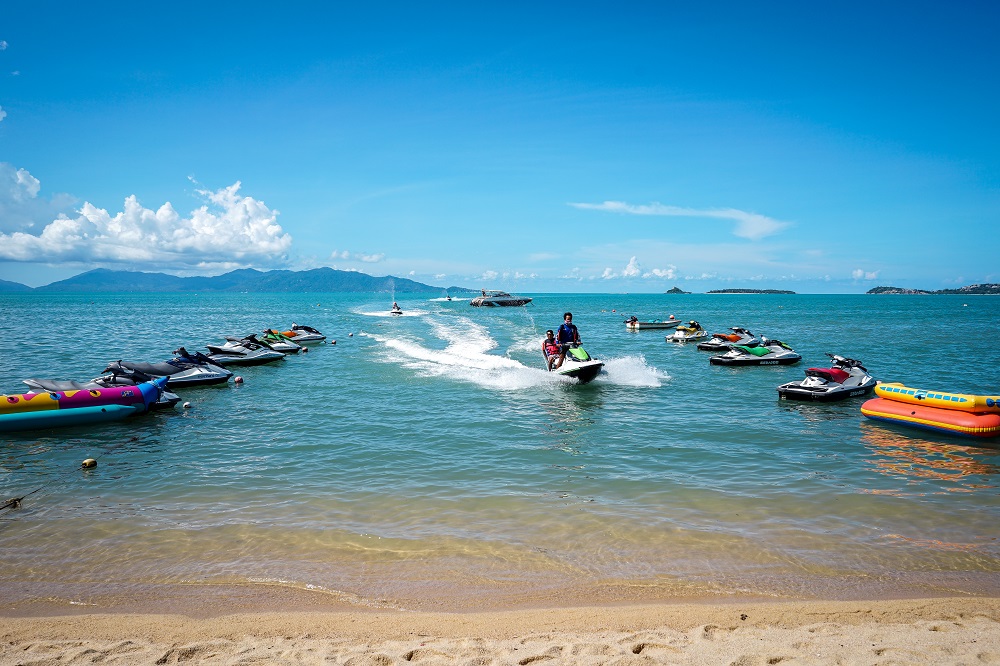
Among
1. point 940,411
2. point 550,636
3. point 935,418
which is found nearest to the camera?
point 550,636

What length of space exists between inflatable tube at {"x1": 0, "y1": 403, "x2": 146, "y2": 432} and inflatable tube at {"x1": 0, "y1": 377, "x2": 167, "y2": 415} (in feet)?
0.29

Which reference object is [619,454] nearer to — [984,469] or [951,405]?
[984,469]

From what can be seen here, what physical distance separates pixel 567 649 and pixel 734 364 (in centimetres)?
2359

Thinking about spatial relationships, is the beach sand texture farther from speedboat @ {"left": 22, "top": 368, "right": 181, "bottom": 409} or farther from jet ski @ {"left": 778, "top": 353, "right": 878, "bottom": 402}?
jet ski @ {"left": 778, "top": 353, "right": 878, "bottom": 402}

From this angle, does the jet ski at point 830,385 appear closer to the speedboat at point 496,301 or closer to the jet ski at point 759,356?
the jet ski at point 759,356

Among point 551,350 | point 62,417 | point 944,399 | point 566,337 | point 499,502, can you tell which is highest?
point 566,337

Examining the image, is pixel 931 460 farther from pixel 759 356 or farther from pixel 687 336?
pixel 687 336

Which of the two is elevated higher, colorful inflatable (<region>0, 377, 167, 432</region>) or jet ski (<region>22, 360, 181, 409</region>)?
jet ski (<region>22, 360, 181, 409</region>)

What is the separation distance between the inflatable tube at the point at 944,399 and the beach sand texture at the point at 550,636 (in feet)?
30.9

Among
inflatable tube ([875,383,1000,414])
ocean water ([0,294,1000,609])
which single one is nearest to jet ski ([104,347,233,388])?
ocean water ([0,294,1000,609])

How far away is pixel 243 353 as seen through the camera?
27.4 metres

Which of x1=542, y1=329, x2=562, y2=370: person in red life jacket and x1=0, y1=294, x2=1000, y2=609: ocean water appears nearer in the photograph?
x1=0, y1=294, x2=1000, y2=609: ocean water

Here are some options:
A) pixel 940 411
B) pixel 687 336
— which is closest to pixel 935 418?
pixel 940 411

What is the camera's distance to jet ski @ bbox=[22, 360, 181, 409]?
15.2 metres
